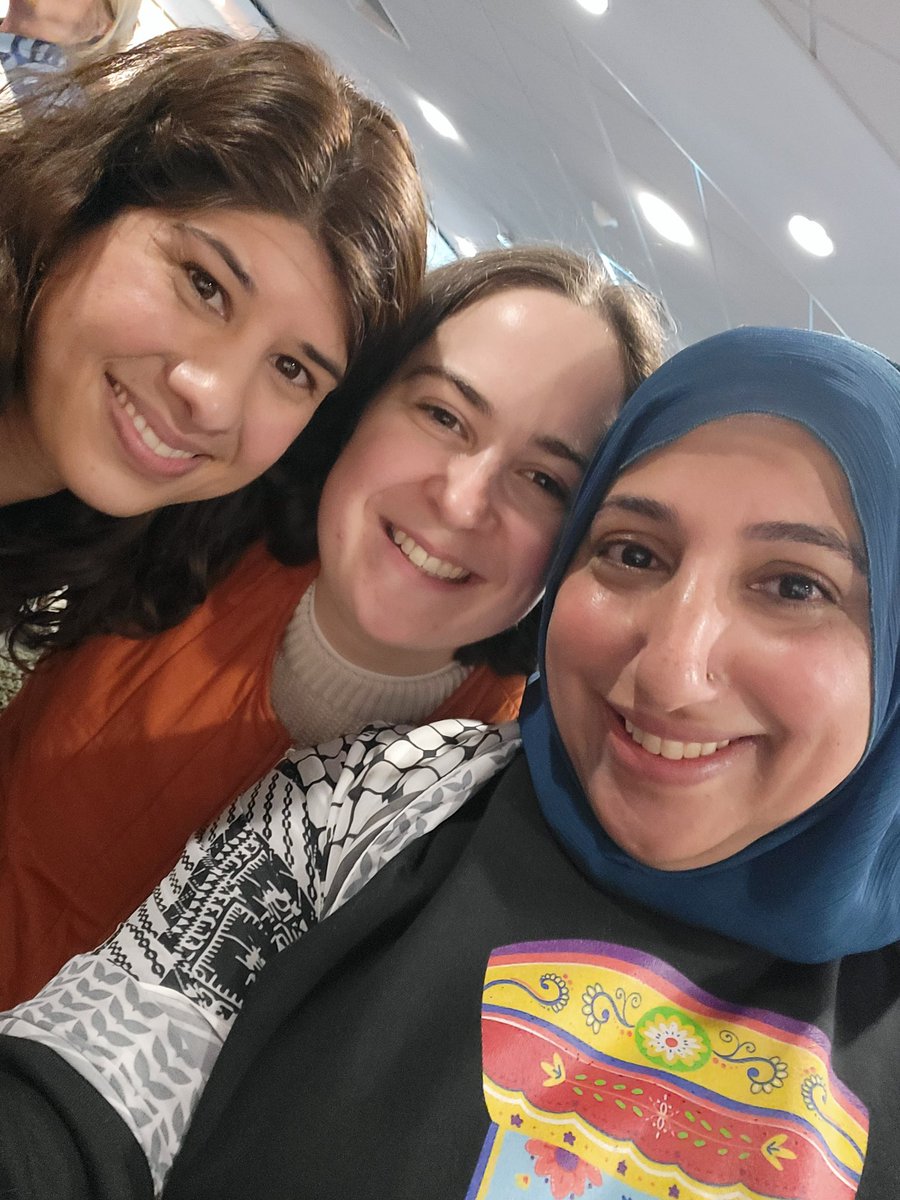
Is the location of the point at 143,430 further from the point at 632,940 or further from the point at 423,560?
the point at 632,940

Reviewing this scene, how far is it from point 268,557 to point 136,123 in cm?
68

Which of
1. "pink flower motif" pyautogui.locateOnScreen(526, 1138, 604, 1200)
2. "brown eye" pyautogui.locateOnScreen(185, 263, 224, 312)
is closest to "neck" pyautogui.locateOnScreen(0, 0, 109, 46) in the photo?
"brown eye" pyautogui.locateOnScreen(185, 263, 224, 312)

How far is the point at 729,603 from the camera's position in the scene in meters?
0.83

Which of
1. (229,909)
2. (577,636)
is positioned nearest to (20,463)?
(229,909)

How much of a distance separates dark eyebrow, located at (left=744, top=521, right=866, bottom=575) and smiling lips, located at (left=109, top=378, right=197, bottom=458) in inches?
31.9

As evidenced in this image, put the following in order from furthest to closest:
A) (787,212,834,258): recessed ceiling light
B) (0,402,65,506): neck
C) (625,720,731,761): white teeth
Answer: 1. (787,212,834,258): recessed ceiling light
2. (0,402,65,506): neck
3. (625,720,731,761): white teeth

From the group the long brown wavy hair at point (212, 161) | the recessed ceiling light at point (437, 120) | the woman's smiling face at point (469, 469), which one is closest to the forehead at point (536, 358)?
the woman's smiling face at point (469, 469)

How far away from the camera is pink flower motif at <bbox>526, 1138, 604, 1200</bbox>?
2.42 feet

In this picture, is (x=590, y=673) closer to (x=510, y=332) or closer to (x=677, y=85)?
(x=510, y=332)

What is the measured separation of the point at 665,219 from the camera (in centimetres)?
452

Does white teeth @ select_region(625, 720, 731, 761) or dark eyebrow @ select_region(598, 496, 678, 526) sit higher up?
dark eyebrow @ select_region(598, 496, 678, 526)

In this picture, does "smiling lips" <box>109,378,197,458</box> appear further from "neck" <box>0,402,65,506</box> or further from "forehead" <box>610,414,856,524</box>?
"forehead" <box>610,414,856,524</box>

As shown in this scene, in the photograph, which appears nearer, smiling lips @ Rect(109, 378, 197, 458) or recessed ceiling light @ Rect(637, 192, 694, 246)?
smiling lips @ Rect(109, 378, 197, 458)

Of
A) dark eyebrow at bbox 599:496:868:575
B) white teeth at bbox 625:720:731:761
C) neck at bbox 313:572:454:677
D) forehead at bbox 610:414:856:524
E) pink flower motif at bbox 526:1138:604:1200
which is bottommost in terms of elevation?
neck at bbox 313:572:454:677
